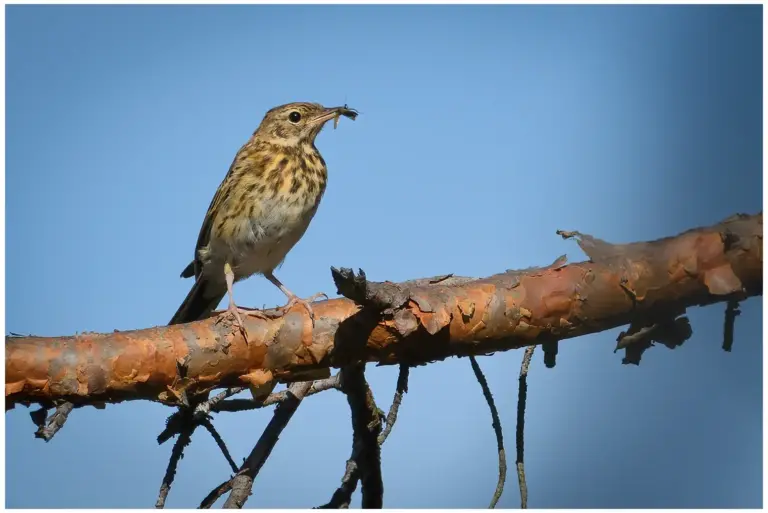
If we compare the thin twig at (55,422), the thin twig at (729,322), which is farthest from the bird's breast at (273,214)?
the thin twig at (729,322)

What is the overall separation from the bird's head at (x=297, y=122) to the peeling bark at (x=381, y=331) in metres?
2.99

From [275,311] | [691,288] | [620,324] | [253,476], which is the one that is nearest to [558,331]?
[620,324]

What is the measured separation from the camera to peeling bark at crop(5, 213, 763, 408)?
8.24 feet

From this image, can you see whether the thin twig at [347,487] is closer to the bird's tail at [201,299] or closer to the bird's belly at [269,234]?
the bird's belly at [269,234]

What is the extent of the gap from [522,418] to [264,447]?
1.07 metres

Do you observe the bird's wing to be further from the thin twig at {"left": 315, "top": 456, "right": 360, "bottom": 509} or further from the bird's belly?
the thin twig at {"left": 315, "top": 456, "right": 360, "bottom": 509}

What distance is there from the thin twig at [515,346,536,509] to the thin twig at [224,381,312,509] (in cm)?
91

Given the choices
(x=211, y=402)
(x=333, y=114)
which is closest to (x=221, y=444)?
(x=211, y=402)

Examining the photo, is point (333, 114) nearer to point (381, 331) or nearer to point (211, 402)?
point (211, 402)

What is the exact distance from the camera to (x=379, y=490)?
3.42 m

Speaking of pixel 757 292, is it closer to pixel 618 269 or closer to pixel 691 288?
pixel 691 288

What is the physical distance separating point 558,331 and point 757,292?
2.13 ft

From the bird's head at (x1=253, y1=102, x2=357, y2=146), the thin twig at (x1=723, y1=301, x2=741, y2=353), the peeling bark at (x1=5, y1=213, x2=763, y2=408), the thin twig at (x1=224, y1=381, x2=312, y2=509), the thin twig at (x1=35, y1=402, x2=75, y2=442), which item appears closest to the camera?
the thin twig at (x1=723, y1=301, x2=741, y2=353)

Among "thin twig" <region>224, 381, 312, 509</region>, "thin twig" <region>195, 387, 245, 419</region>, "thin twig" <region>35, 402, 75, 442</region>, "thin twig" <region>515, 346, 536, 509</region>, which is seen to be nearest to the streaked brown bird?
"thin twig" <region>195, 387, 245, 419</region>
